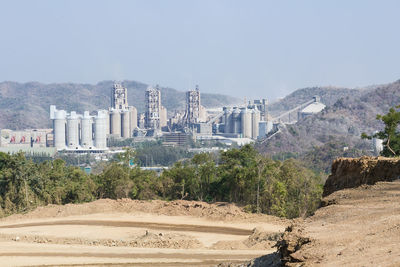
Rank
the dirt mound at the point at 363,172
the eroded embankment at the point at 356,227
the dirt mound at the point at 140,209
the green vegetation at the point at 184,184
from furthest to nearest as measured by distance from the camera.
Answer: the green vegetation at the point at 184,184 → the dirt mound at the point at 140,209 → the dirt mound at the point at 363,172 → the eroded embankment at the point at 356,227

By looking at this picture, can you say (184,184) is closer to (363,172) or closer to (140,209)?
(140,209)

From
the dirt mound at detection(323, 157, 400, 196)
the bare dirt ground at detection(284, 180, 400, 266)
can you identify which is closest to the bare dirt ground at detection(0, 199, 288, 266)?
the dirt mound at detection(323, 157, 400, 196)

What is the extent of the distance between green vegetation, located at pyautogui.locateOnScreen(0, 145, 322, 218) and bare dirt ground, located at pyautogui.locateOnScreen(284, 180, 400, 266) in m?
21.4

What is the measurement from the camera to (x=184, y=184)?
4659 centimetres

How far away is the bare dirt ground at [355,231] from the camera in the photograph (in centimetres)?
1395

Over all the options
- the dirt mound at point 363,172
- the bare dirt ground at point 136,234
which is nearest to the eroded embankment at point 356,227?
the dirt mound at point 363,172

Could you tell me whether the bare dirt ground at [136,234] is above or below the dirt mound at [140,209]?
below

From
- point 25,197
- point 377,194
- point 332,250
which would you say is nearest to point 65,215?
point 25,197

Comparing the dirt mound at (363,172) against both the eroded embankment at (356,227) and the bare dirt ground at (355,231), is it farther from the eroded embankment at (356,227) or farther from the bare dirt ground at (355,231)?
the bare dirt ground at (355,231)

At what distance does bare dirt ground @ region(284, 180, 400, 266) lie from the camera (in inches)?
549

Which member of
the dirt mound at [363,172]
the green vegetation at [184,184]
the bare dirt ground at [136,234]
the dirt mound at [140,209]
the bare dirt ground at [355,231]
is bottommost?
the bare dirt ground at [136,234]

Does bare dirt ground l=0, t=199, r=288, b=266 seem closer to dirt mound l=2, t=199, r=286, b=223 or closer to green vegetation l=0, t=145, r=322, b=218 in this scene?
dirt mound l=2, t=199, r=286, b=223

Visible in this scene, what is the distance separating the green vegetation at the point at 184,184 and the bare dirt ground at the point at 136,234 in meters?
2.69

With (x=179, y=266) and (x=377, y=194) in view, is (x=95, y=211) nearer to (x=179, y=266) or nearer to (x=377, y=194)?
(x=179, y=266)
